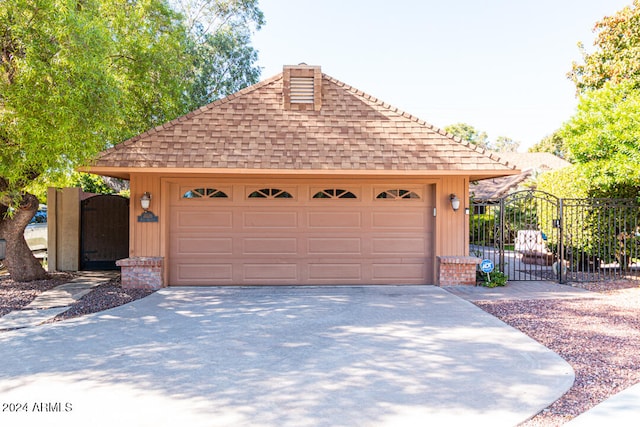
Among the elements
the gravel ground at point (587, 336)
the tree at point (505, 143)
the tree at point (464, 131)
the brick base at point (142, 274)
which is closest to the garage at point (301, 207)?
the brick base at point (142, 274)

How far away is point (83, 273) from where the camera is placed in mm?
11242

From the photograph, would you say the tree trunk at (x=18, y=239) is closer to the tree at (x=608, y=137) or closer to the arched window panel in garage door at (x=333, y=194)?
the arched window panel in garage door at (x=333, y=194)

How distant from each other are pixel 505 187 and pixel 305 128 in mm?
18705

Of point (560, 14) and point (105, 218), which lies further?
point (560, 14)

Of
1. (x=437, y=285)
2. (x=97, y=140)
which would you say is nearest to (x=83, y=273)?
(x=97, y=140)

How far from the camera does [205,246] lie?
9492mm

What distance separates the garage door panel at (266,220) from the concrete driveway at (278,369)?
2479 mm

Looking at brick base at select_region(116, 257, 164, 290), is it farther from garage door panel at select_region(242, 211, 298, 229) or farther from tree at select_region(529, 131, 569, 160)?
tree at select_region(529, 131, 569, 160)

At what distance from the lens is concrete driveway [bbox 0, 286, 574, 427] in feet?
11.8

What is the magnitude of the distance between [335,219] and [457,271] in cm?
286

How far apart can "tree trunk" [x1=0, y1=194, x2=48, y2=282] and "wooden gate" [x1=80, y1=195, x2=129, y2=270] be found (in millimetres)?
1950

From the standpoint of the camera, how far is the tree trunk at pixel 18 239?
9570mm

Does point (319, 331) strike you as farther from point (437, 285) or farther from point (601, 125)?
point (601, 125)

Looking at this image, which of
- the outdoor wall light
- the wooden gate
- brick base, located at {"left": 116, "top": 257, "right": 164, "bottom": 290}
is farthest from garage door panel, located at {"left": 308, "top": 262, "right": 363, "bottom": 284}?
the wooden gate
